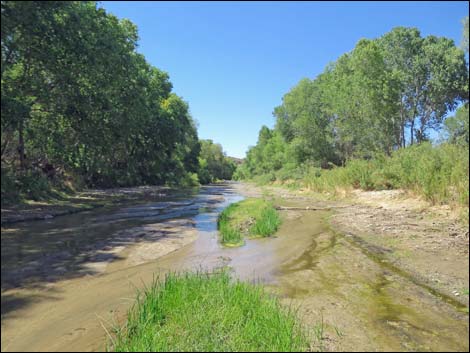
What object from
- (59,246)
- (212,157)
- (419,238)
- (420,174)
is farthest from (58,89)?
(212,157)

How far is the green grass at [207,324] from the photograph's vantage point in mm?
4316

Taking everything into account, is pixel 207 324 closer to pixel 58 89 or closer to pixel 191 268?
pixel 191 268

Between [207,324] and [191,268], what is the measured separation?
4289 millimetres

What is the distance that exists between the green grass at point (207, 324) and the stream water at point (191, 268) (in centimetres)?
53

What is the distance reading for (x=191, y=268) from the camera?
8969 millimetres

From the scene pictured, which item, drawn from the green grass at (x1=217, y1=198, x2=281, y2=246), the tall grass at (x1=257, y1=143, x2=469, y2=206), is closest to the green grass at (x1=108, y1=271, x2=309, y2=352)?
the green grass at (x1=217, y1=198, x2=281, y2=246)

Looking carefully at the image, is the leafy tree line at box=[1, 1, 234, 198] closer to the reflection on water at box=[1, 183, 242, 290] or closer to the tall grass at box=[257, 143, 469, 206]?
the reflection on water at box=[1, 183, 242, 290]

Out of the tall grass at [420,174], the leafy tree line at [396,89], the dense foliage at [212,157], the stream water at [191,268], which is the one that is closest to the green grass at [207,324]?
the stream water at [191,268]

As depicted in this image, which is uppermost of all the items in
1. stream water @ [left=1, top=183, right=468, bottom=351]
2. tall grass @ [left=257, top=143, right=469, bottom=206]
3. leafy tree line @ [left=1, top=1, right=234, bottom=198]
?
leafy tree line @ [left=1, top=1, right=234, bottom=198]

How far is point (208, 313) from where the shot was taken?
5.12 m

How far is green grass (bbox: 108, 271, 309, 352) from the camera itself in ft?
14.2

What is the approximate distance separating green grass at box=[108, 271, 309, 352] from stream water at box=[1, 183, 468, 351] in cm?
53

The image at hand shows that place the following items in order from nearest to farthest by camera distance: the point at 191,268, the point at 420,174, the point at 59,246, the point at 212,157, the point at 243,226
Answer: the point at 191,268 → the point at 59,246 → the point at 243,226 → the point at 420,174 → the point at 212,157

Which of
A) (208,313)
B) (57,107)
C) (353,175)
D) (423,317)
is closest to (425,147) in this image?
(353,175)
